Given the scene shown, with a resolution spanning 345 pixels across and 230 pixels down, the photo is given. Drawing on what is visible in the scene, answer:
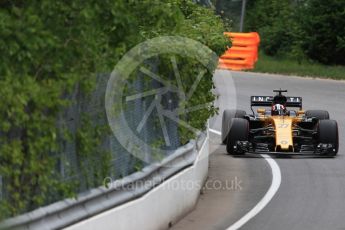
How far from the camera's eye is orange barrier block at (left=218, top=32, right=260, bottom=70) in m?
40.6

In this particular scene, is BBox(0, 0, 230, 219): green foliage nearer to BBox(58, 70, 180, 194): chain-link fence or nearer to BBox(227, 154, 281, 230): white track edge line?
BBox(58, 70, 180, 194): chain-link fence

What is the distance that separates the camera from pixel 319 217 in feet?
46.4

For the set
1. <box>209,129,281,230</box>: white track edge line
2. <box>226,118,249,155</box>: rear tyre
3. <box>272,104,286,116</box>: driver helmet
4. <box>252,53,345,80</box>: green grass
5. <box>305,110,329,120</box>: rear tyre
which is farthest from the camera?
<box>252,53,345,80</box>: green grass

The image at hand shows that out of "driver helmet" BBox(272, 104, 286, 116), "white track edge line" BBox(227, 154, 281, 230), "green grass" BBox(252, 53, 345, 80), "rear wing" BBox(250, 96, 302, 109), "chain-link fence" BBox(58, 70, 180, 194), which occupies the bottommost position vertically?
"white track edge line" BBox(227, 154, 281, 230)

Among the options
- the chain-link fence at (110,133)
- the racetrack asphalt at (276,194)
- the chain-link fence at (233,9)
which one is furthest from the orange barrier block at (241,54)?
the chain-link fence at (110,133)

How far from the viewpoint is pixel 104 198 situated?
1117 cm

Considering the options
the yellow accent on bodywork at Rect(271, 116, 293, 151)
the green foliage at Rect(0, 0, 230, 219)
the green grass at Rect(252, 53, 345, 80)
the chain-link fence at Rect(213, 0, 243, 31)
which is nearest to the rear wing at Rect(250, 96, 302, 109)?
the yellow accent on bodywork at Rect(271, 116, 293, 151)

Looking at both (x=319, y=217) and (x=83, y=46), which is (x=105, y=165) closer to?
(x=83, y=46)

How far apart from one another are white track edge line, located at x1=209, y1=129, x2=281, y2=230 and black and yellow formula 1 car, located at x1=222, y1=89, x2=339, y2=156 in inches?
14.0

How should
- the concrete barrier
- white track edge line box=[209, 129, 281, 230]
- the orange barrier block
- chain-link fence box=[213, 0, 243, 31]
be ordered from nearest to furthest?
the concrete barrier, white track edge line box=[209, 129, 281, 230], the orange barrier block, chain-link fence box=[213, 0, 243, 31]

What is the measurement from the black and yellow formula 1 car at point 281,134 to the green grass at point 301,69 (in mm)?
17279

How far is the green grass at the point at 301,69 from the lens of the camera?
125 ft

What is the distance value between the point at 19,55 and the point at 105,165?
2.19 metres

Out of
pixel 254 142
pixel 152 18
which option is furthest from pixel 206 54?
pixel 254 142
